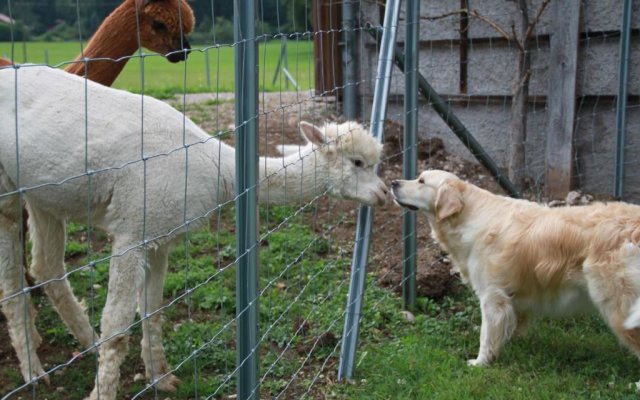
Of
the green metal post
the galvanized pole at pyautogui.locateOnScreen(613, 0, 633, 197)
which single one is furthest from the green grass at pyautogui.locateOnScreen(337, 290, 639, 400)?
the galvanized pole at pyautogui.locateOnScreen(613, 0, 633, 197)

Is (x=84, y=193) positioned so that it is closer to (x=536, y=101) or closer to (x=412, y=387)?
(x=412, y=387)

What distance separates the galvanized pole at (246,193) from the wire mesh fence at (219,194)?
0.01 metres

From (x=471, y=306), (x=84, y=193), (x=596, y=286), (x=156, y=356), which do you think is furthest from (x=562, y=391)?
(x=84, y=193)

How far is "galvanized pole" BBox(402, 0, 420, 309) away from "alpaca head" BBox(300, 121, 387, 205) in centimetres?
51

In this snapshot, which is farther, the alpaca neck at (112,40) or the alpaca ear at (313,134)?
the alpaca neck at (112,40)

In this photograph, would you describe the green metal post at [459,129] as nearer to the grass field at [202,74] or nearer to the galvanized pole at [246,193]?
the grass field at [202,74]

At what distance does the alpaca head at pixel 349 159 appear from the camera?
4.68 metres

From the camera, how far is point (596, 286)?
4223 mm

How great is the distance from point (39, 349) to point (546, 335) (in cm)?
326

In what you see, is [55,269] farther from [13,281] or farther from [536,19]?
[536,19]

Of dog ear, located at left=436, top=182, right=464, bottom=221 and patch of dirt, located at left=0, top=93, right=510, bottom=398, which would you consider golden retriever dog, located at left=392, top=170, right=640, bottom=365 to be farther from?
patch of dirt, located at left=0, top=93, right=510, bottom=398

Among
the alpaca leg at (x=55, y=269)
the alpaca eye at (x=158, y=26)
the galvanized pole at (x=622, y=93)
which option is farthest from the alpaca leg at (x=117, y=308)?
the galvanized pole at (x=622, y=93)

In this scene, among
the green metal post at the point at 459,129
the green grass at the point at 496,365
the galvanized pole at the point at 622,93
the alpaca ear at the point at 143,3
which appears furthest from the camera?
the galvanized pole at the point at 622,93

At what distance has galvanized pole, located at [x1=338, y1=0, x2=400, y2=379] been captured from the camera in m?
4.33
